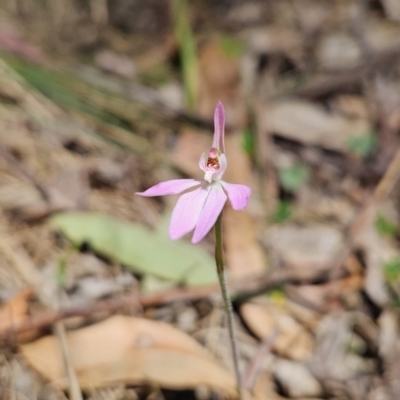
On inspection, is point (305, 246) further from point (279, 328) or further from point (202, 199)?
point (202, 199)

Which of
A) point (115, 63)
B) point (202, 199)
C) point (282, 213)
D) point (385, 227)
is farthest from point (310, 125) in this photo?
point (202, 199)

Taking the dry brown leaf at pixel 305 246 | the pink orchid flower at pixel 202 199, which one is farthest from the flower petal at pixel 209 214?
the dry brown leaf at pixel 305 246

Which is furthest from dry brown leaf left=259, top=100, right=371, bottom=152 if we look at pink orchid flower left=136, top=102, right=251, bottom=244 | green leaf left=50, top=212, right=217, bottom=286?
pink orchid flower left=136, top=102, right=251, bottom=244

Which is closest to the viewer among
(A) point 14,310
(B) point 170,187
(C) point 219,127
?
(B) point 170,187

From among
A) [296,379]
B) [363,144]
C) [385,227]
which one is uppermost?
[363,144]

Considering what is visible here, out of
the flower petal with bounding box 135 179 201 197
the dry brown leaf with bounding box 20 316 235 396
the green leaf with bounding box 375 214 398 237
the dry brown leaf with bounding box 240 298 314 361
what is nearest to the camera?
the flower petal with bounding box 135 179 201 197

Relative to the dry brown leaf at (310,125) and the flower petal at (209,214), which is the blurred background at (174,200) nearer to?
the dry brown leaf at (310,125)

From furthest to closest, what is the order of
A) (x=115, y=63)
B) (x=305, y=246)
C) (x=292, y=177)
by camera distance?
(x=115, y=63)
(x=292, y=177)
(x=305, y=246)

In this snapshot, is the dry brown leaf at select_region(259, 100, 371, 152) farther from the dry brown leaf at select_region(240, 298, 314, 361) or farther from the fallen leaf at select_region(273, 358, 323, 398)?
the fallen leaf at select_region(273, 358, 323, 398)
